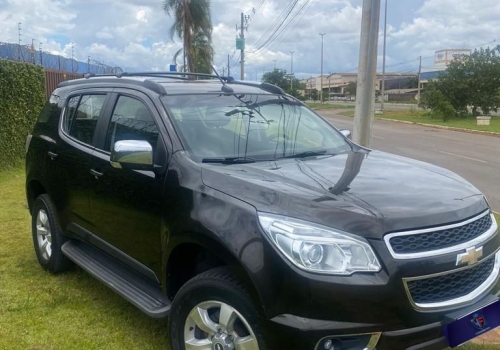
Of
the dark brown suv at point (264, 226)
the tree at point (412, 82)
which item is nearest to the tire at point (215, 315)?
the dark brown suv at point (264, 226)

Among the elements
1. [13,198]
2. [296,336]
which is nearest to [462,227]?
[296,336]

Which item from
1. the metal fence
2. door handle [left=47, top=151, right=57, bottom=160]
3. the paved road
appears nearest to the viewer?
door handle [left=47, top=151, right=57, bottom=160]

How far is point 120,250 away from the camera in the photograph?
389 centimetres

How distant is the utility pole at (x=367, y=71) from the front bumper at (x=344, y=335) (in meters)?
4.71

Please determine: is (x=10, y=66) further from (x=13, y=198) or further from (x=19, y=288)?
(x=19, y=288)

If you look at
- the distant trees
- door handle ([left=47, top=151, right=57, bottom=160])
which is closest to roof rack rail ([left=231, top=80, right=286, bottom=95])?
door handle ([left=47, top=151, right=57, bottom=160])

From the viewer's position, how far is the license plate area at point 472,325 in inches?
103

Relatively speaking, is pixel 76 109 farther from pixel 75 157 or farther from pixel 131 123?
pixel 131 123

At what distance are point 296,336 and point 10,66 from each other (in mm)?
10063

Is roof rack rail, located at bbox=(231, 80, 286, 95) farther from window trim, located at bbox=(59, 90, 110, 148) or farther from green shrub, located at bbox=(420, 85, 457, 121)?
green shrub, located at bbox=(420, 85, 457, 121)

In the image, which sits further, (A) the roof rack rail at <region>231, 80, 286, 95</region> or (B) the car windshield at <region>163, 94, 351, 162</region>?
(A) the roof rack rail at <region>231, 80, 286, 95</region>

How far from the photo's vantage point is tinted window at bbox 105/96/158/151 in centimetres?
371

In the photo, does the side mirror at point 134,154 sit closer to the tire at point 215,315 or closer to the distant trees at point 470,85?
the tire at point 215,315

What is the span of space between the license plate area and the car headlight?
53cm
